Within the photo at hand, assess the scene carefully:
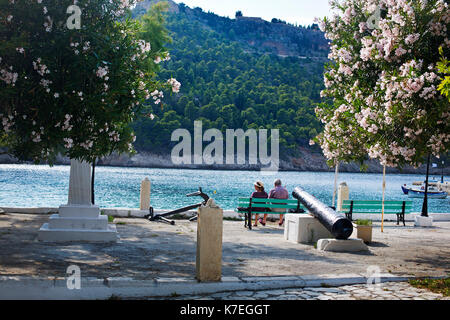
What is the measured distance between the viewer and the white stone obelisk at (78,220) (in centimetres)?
1111

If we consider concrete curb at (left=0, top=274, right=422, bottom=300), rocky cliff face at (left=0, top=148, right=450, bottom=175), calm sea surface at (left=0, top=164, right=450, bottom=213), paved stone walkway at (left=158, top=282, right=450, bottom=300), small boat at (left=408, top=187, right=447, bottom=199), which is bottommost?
small boat at (left=408, top=187, right=447, bottom=199)

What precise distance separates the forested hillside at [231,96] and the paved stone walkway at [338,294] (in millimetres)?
101139

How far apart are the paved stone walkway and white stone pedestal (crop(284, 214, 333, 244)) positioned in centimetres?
488

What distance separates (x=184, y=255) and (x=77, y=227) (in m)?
2.88

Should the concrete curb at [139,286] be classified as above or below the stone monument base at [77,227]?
below

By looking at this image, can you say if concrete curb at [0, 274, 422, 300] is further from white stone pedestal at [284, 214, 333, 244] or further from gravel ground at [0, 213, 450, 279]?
white stone pedestal at [284, 214, 333, 244]

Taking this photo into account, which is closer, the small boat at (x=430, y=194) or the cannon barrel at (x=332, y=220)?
the cannon barrel at (x=332, y=220)

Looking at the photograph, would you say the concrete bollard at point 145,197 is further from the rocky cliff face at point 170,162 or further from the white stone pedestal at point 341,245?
the rocky cliff face at point 170,162

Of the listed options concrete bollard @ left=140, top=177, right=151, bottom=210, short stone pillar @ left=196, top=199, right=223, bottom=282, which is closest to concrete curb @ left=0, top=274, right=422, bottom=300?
short stone pillar @ left=196, top=199, right=223, bottom=282

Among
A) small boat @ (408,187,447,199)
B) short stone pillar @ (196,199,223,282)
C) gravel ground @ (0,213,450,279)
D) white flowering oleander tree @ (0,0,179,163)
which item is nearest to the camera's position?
short stone pillar @ (196,199,223,282)

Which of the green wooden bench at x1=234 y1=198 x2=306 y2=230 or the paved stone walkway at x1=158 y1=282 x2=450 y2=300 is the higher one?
the green wooden bench at x1=234 y1=198 x2=306 y2=230

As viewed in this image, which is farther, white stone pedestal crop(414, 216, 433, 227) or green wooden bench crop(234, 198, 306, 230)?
white stone pedestal crop(414, 216, 433, 227)

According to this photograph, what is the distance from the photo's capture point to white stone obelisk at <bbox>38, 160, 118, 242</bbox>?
11.1 m

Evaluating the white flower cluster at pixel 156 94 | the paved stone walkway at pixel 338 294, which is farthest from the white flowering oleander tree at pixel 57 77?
the paved stone walkway at pixel 338 294
